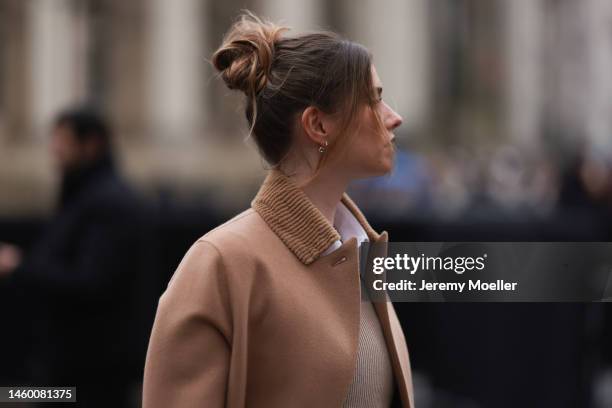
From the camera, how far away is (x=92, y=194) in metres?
5.55

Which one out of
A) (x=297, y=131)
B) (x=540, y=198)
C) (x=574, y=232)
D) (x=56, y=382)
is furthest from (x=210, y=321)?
(x=540, y=198)

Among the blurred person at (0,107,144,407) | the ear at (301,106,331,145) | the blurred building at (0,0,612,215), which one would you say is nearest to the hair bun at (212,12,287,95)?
the ear at (301,106,331,145)

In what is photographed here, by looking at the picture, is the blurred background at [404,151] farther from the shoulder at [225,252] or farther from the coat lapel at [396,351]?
the coat lapel at [396,351]

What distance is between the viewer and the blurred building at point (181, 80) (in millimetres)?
37000

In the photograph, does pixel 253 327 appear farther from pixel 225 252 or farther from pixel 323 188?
pixel 323 188

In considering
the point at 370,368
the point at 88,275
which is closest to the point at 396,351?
the point at 370,368

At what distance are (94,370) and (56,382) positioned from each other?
171mm

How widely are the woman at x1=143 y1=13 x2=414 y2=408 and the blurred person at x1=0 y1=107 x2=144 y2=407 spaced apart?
2.41 m

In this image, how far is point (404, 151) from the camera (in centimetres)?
1725

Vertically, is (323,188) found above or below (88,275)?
above

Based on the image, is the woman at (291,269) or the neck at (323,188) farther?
the neck at (323,188)

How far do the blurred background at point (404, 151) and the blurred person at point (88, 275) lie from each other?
A: 17 mm

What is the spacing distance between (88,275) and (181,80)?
35.1m

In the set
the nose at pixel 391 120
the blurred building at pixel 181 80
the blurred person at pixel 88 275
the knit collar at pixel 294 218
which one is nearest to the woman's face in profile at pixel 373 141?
the nose at pixel 391 120
